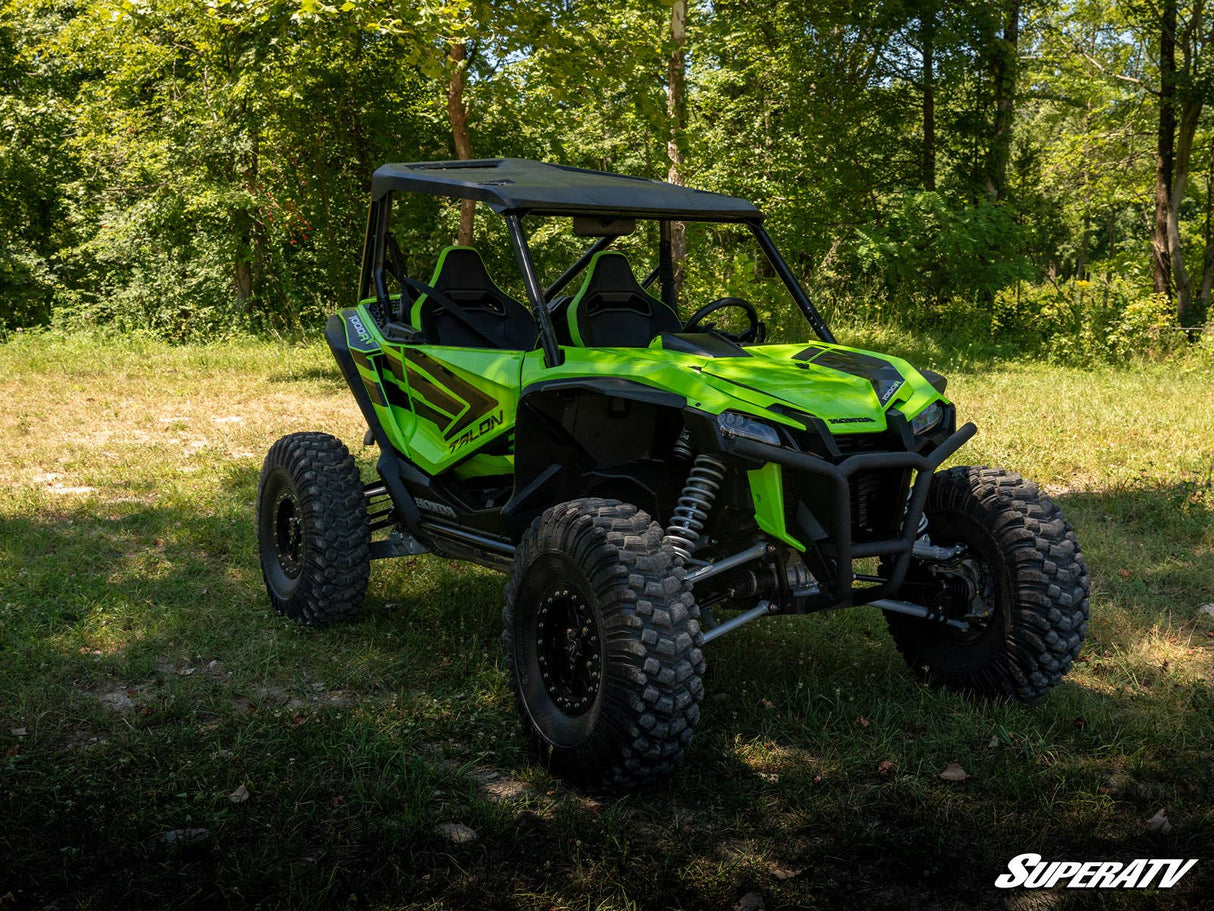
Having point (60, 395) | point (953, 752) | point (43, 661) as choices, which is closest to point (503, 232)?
point (60, 395)

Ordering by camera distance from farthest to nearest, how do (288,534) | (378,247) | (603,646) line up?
(288,534) < (378,247) < (603,646)

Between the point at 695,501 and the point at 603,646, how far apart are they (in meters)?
0.68

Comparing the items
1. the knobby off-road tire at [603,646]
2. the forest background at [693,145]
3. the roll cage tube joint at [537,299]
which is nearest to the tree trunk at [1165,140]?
the forest background at [693,145]

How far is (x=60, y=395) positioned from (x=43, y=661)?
820cm

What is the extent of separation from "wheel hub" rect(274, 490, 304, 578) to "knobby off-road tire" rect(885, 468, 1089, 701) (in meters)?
3.04

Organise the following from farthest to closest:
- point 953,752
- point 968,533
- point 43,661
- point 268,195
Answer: point 268,195 → point 43,661 → point 968,533 → point 953,752

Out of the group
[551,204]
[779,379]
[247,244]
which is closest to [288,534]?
[551,204]

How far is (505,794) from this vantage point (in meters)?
3.86

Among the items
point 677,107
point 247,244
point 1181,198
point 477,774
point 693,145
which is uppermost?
point 677,107

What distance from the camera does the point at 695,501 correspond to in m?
4.03

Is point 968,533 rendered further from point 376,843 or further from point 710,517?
point 376,843

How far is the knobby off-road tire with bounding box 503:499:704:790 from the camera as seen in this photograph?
356cm

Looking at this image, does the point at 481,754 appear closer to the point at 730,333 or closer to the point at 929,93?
the point at 730,333

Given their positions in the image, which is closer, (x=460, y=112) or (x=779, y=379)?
(x=779, y=379)
